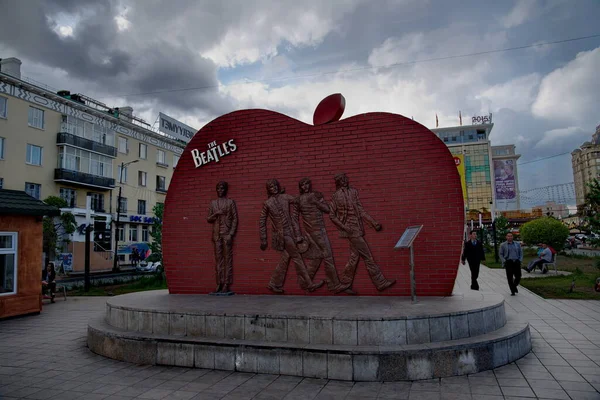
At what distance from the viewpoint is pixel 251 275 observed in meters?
9.10

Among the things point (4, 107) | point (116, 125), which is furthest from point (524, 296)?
point (116, 125)

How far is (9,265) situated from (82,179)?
24.0m

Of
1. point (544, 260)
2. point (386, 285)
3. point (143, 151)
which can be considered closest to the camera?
point (386, 285)

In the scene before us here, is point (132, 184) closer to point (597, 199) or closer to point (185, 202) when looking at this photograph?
point (185, 202)

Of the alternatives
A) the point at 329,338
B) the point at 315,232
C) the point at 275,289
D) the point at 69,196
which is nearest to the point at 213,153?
the point at 315,232

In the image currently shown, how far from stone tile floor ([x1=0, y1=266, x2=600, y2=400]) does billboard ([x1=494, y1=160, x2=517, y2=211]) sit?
6887 cm

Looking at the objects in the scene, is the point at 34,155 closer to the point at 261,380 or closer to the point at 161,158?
the point at 161,158

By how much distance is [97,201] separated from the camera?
3547 cm

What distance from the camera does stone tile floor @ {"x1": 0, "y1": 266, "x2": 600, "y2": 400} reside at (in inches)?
201

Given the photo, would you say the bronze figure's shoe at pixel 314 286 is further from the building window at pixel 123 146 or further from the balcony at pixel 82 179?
the building window at pixel 123 146

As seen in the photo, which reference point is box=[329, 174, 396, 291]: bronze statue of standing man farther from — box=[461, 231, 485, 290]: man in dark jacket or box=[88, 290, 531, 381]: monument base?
box=[461, 231, 485, 290]: man in dark jacket

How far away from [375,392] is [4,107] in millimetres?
30813

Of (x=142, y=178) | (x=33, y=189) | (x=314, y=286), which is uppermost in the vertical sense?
(x=142, y=178)

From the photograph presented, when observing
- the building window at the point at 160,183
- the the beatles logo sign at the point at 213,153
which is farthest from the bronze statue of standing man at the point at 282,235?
the building window at the point at 160,183
